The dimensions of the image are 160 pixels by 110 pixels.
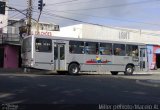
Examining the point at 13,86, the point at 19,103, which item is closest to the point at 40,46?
the point at 13,86

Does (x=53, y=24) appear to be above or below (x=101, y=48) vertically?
above

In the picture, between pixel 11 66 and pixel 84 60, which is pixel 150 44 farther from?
pixel 84 60

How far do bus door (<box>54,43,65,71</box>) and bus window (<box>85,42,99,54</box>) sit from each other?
218 cm

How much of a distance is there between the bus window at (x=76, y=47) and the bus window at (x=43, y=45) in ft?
5.95

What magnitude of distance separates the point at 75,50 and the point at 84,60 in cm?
109

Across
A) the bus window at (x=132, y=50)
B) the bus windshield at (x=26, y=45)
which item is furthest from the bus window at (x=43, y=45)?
the bus window at (x=132, y=50)

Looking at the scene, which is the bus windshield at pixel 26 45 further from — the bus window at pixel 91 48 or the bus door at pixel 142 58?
the bus door at pixel 142 58

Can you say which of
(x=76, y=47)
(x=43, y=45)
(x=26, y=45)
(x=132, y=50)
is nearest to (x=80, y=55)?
(x=76, y=47)

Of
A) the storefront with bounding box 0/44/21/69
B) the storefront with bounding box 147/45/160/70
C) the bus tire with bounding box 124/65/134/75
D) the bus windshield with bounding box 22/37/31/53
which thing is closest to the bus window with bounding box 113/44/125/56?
the bus tire with bounding box 124/65/134/75

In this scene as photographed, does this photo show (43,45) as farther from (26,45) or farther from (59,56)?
(26,45)

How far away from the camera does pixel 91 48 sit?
3262 cm

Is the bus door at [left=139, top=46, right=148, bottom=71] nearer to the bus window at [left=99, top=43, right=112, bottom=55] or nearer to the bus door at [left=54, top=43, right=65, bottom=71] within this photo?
the bus window at [left=99, top=43, right=112, bottom=55]

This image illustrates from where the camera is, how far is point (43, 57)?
30141 mm

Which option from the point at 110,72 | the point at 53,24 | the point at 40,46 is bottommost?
the point at 110,72
